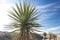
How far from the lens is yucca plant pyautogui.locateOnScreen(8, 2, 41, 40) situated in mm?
5695

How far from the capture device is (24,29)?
5746 mm

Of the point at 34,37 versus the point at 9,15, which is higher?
the point at 9,15

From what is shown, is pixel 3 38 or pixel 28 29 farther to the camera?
pixel 3 38

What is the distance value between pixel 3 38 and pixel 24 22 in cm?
2125

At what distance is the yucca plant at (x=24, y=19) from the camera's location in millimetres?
5695

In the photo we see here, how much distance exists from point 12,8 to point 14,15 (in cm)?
28

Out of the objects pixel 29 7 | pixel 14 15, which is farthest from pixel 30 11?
pixel 14 15

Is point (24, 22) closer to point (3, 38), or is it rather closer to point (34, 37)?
Answer: point (34, 37)

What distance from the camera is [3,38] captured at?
2642 cm

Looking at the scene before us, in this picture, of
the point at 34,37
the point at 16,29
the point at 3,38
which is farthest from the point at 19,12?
the point at 3,38

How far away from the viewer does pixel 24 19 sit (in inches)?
225

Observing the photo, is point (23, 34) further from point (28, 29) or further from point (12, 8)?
point (12, 8)

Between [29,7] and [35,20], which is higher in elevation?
[29,7]

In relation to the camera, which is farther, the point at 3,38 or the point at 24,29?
the point at 3,38
